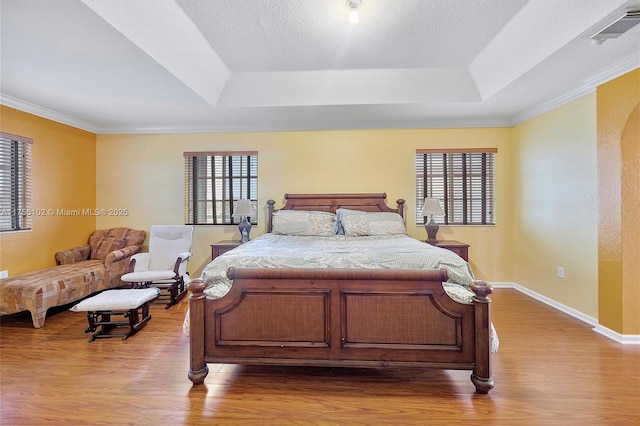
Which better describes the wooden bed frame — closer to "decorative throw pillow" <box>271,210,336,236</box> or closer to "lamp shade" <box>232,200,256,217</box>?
"decorative throw pillow" <box>271,210,336,236</box>

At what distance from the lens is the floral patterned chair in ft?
9.53

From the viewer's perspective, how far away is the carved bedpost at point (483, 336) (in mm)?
1831

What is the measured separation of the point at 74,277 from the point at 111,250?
96 cm

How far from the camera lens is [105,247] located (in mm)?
4203

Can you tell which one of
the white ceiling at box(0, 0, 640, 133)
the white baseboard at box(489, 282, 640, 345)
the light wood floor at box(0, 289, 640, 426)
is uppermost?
the white ceiling at box(0, 0, 640, 133)

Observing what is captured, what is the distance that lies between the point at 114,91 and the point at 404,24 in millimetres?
2996

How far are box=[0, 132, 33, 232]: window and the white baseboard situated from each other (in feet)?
20.4

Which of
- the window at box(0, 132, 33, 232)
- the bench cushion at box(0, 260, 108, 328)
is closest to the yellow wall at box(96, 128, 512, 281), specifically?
the window at box(0, 132, 33, 232)

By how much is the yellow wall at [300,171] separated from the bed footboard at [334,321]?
248 centimetres

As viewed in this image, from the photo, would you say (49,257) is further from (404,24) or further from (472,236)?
(472,236)

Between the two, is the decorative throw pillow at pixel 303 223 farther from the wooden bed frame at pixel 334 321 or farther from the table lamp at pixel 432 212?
the wooden bed frame at pixel 334 321

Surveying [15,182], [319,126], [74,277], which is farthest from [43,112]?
[319,126]

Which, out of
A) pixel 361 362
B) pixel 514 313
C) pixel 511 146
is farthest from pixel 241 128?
pixel 514 313

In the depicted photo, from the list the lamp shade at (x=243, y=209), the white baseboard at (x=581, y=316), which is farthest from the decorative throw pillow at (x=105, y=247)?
the white baseboard at (x=581, y=316)
